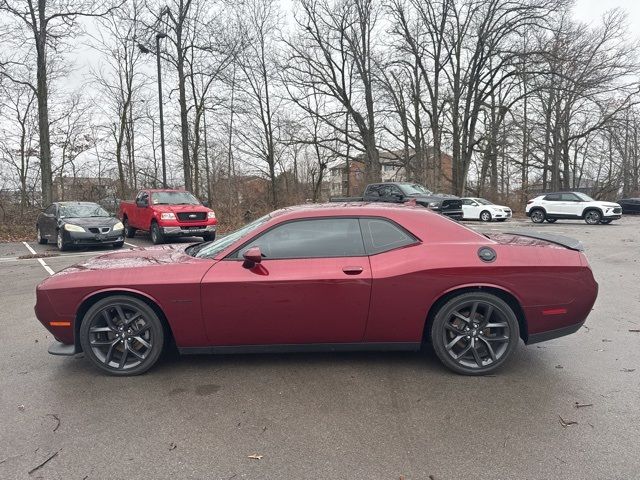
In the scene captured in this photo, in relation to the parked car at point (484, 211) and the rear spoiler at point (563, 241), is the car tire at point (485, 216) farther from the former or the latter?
the rear spoiler at point (563, 241)

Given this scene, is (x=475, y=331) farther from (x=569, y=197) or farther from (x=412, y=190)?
(x=569, y=197)

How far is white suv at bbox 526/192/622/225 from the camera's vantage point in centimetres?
2023

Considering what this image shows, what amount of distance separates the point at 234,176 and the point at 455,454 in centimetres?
2462

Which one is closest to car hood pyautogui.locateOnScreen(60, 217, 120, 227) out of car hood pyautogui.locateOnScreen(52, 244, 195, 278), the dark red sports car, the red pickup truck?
the red pickup truck

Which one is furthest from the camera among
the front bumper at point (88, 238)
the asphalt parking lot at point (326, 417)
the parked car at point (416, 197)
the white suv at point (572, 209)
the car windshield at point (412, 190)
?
the white suv at point (572, 209)

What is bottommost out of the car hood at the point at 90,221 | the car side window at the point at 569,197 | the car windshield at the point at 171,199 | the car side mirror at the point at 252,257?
the car side mirror at the point at 252,257

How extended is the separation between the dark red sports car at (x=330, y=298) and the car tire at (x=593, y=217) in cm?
2039

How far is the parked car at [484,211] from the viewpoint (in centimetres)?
Result: 2456

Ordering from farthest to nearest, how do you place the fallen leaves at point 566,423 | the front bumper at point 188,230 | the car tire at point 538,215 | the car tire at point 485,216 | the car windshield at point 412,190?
the car tire at point 485,216
the car tire at point 538,215
the car windshield at point 412,190
the front bumper at point 188,230
the fallen leaves at point 566,423

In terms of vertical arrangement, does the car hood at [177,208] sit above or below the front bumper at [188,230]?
above

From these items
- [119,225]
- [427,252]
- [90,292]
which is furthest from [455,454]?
[119,225]

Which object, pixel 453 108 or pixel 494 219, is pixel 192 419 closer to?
pixel 494 219

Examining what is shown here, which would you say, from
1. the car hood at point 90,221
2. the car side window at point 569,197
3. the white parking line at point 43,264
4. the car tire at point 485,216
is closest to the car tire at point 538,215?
the car side window at point 569,197

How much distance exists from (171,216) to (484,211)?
1861 centimetres
